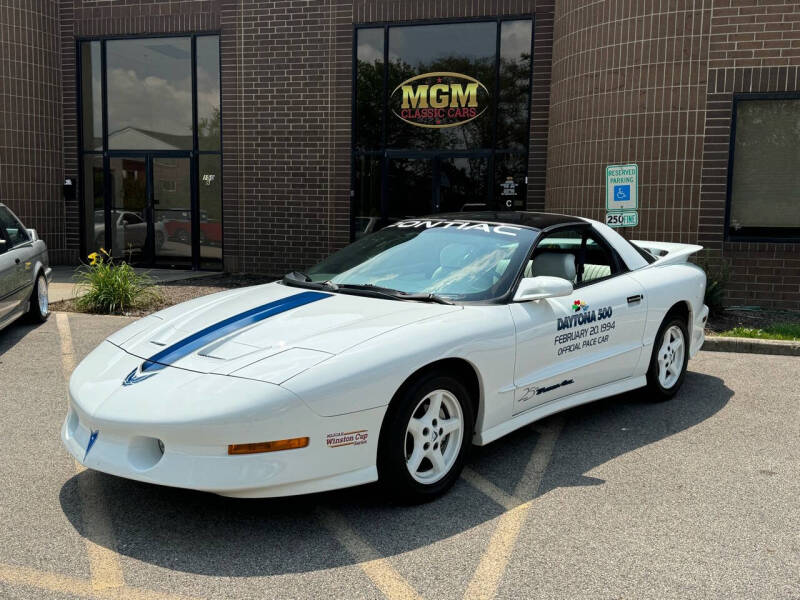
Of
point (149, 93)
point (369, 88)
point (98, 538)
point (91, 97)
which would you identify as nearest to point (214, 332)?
point (98, 538)

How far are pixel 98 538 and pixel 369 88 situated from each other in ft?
35.4

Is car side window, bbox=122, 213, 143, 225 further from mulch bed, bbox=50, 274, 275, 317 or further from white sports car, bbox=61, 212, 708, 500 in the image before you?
white sports car, bbox=61, 212, 708, 500

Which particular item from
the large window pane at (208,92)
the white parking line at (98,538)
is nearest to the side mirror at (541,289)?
the white parking line at (98,538)

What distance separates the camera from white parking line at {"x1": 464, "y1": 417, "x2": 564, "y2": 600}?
122 inches

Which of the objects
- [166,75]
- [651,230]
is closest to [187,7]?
[166,75]

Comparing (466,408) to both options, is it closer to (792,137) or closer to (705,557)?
(705,557)

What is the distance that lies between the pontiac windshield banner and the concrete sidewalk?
14.6ft

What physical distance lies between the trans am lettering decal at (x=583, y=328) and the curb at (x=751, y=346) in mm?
3361

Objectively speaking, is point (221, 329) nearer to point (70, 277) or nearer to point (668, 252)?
point (668, 252)

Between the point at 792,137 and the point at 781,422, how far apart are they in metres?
5.92

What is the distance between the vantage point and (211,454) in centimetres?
327

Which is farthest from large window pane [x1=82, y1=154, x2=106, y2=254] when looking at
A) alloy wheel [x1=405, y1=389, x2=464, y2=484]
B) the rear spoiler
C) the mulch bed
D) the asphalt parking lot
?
alloy wheel [x1=405, y1=389, x2=464, y2=484]

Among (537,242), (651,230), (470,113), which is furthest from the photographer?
(470,113)

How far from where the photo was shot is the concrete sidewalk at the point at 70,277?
10984 millimetres
